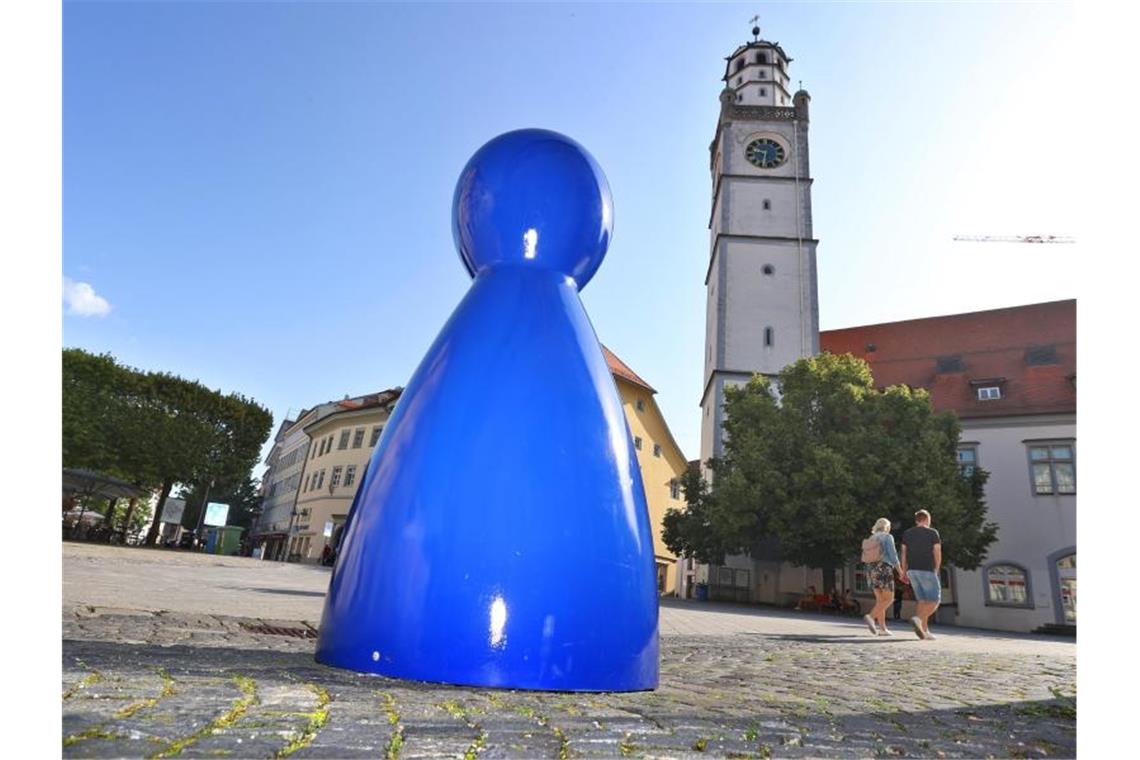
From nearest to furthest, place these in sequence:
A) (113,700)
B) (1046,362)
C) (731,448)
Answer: (113,700)
(731,448)
(1046,362)

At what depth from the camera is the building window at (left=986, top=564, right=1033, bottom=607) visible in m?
23.2

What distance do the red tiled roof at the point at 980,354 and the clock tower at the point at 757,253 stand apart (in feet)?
15.7

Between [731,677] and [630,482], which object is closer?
[630,482]

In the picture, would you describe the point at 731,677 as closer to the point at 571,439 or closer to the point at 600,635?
the point at 600,635

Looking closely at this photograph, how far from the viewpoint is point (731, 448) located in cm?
2316

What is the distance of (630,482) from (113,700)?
205 cm

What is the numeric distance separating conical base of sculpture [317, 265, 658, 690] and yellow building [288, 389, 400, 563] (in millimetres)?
34873

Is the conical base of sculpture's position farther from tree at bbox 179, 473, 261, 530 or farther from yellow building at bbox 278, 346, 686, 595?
tree at bbox 179, 473, 261, 530

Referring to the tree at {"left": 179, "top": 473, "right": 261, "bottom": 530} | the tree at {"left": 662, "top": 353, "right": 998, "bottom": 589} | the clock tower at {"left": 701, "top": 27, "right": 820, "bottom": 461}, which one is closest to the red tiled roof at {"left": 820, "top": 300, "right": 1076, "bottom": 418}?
the clock tower at {"left": 701, "top": 27, "right": 820, "bottom": 461}

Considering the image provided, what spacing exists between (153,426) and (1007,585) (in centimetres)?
3631

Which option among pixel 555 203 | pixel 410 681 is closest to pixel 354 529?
pixel 410 681

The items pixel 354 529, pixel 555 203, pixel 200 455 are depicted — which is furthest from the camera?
pixel 200 455

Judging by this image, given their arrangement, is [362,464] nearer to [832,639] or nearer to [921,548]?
[832,639]

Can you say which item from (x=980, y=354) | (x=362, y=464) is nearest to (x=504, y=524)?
(x=980, y=354)
